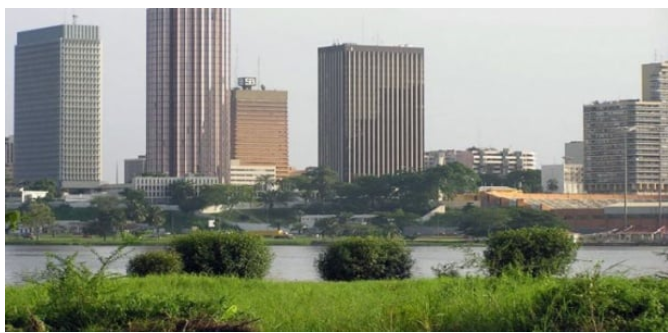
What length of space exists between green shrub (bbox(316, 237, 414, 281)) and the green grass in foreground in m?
2.81

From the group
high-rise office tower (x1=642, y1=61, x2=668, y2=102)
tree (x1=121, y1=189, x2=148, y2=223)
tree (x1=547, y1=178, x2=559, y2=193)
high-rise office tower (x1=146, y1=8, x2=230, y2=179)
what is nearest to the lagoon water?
tree (x1=121, y1=189, x2=148, y2=223)

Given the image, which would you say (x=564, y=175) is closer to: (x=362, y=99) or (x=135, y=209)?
(x=362, y=99)

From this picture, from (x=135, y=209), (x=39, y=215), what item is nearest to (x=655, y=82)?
(x=135, y=209)

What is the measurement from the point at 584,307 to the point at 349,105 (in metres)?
23.2

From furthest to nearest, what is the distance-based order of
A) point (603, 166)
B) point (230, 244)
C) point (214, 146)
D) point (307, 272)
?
1. point (214, 146)
2. point (603, 166)
3. point (307, 272)
4. point (230, 244)

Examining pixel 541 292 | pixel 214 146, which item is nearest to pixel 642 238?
pixel 541 292

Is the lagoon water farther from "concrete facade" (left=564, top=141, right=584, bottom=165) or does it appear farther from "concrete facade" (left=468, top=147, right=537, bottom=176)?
"concrete facade" (left=468, top=147, right=537, bottom=176)

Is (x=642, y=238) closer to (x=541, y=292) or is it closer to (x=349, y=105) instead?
(x=349, y=105)

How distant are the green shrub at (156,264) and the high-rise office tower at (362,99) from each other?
10.6m

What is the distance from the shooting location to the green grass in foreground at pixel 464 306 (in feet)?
21.1

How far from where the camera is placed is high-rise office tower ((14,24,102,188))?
43125 mm

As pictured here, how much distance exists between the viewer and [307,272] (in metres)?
14.1

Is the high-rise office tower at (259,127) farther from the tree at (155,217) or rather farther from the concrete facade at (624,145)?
the tree at (155,217)

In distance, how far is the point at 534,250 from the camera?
34.6 feet
